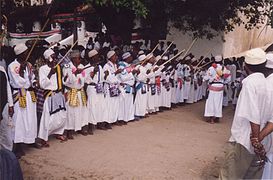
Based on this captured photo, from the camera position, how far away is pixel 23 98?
615 cm

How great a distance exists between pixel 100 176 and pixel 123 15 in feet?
19.9

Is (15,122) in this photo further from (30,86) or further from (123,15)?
(123,15)

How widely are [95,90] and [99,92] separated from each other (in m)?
0.10

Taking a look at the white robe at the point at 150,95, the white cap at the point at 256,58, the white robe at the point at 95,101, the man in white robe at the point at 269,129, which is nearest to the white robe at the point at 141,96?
the white robe at the point at 150,95

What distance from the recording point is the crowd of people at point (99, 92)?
13.0ft

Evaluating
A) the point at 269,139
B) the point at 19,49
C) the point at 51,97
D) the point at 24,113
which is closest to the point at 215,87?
the point at 51,97

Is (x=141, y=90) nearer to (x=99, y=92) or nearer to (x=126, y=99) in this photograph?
(x=126, y=99)

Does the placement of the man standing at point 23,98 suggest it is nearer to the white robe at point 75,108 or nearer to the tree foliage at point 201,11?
the white robe at point 75,108

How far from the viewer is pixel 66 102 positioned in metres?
7.11

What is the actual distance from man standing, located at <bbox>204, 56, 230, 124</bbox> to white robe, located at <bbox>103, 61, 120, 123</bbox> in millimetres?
2184

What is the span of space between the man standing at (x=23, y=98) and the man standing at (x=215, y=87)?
13.8 ft

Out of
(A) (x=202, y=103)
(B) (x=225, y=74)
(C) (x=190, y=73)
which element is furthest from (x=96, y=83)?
(A) (x=202, y=103)

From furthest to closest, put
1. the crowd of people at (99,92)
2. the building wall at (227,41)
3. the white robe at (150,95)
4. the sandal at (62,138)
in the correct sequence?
the building wall at (227,41), the white robe at (150,95), the sandal at (62,138), the crowd of people at (99,92)

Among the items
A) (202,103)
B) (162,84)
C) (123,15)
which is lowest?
(202,103)
